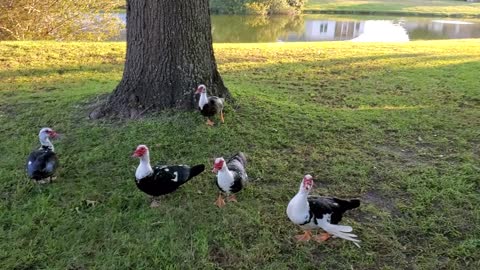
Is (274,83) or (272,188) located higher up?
(274,83)

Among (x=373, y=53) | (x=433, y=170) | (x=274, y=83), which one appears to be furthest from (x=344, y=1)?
(x=433, y=170)

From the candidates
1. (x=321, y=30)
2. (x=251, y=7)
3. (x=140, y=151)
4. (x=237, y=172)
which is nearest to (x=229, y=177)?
(x=237, y=172)

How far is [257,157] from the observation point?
412 centimetres

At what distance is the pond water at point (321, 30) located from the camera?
20653mm

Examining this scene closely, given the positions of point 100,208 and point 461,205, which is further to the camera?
point 461,205

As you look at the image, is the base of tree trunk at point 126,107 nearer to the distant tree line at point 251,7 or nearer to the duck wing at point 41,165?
the duck wing at point 41,165

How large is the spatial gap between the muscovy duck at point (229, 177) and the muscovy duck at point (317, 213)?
55 cm

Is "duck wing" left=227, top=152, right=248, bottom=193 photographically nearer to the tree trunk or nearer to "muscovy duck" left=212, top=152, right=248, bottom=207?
"muscovy duck" left=212, top=152, right=248, bottom=207

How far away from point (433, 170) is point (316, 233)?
167 centimetres

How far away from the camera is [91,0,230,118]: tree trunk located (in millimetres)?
4402

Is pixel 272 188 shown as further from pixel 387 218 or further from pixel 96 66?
pixel 96 66

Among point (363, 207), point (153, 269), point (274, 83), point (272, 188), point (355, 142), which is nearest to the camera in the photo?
point (153, 269)

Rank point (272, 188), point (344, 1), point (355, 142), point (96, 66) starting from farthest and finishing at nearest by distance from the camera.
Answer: point (344, 1)
point (96, 66)
point (355, 142)
point (272, 188)

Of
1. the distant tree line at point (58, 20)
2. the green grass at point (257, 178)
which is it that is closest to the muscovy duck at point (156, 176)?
the green grass at point (257, 178)
